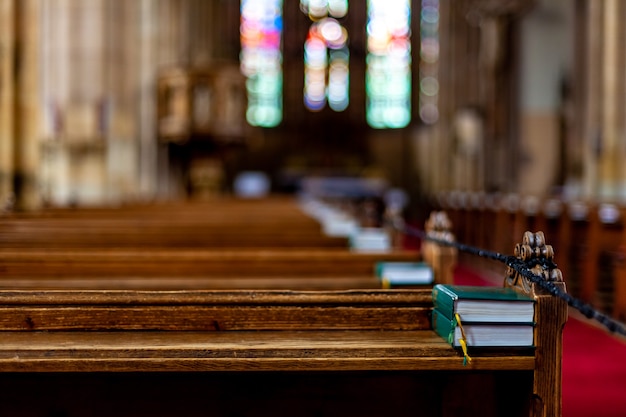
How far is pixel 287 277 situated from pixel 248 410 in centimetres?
157

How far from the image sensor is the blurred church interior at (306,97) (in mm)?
11727

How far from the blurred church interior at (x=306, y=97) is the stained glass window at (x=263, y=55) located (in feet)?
0.14

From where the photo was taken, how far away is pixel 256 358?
210 centimetres

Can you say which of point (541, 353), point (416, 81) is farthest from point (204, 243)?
point (416, 81)

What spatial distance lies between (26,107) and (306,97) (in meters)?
18.7

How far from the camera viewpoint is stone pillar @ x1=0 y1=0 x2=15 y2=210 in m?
7.56

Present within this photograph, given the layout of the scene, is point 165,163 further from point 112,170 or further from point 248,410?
point 248,410

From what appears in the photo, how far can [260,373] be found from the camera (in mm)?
2262

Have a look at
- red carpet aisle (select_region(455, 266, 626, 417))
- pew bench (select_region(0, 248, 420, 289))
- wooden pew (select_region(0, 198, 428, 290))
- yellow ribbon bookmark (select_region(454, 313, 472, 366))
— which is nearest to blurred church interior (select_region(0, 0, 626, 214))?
wooden pew (select_region(0, 198, 428, 290))

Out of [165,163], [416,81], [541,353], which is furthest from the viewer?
[416,81]

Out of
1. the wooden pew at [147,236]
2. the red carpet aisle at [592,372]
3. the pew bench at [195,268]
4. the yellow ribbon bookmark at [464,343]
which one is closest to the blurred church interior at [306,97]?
the wooden pew at [147,236]

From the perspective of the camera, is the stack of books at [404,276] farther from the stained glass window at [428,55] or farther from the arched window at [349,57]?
the stained glass window at [428,55]

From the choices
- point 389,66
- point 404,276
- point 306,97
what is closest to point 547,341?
point 404,276

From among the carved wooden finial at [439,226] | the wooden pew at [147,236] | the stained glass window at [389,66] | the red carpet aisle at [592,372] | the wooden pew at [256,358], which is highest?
the stained glass window at [389,66]
